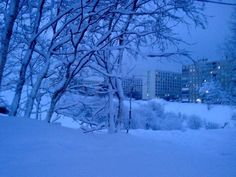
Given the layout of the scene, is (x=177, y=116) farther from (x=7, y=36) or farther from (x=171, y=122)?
(x=7, y=36)

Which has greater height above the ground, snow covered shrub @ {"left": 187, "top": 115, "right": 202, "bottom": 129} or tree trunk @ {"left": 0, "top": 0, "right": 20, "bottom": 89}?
tree trunk @ {"left": 0, "top": 0, "right": 20, "bottom": 89}

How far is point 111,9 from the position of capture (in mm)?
6457

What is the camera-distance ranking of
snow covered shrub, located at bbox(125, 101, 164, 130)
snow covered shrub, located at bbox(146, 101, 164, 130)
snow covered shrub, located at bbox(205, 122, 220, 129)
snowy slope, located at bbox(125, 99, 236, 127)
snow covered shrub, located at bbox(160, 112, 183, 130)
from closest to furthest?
1. snow covered shrub, located at bbox(205, 122, 220, 129)
2. snowy slope, located at bbox(125, 99, 236, 127)
3. snow covered shrub, located at bbox(125, 101, 164, 130)
4. snow covered shrub, located at bbox(160, 112, 183, 130)
5. snow covered shrub, located at bbox(146, 101, 164, 130)

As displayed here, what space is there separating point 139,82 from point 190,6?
425 cm

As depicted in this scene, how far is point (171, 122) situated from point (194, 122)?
93.8 inches

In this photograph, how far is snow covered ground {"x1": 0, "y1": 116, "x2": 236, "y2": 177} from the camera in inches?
144

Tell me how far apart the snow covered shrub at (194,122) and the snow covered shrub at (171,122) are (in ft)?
2.76

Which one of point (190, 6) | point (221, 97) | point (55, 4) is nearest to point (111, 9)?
point (190, 6)

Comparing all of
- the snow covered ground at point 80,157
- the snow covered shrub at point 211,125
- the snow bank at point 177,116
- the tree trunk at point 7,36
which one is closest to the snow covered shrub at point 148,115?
the snow bank at point 177,116

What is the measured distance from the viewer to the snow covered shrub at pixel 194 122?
32.0 metres

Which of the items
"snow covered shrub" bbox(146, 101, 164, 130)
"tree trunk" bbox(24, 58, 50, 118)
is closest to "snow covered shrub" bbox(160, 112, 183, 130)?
"snow covered shrub" bbox(146, 101, 164, 130)

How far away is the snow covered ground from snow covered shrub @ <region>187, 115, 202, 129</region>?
2734cm

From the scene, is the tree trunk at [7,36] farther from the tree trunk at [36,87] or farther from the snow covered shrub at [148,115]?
the snow covered shrub at [148,115]

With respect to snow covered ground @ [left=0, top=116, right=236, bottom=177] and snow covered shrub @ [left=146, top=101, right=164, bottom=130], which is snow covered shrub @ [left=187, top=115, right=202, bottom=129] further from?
snow covered ground @ [left=0, top=116, right=236, bottom=177]
